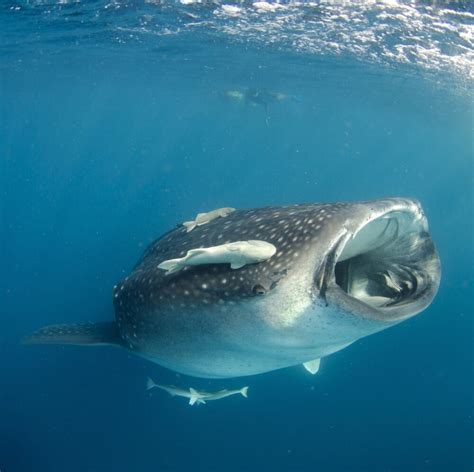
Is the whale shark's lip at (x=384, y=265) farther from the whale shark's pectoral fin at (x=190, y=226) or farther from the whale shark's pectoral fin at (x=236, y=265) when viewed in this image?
the whale shark's pectoral fin at (x=190, y=226)

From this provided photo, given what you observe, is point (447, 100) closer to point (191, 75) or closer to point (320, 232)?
point (191, 75)

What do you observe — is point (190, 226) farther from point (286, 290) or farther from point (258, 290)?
point (286, 290)

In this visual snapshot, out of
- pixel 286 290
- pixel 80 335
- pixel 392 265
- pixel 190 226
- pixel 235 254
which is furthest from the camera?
pixel 80 335

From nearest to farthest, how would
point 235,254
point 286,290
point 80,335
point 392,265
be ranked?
1. point 286,290
2. point 235,254
3. point 392,265
4. point 80,335

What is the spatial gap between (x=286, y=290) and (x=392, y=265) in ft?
4.79

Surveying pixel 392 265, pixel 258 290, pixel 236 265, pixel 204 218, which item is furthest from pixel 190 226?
pixel 392 265

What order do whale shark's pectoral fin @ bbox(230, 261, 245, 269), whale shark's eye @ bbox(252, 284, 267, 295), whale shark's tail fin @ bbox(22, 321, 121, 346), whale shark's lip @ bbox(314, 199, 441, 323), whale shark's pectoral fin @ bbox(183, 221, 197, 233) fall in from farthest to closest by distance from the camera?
whale shark's tail fin @ bbox(22, 321, 121, 346)
whale shark's pectoral fin @ bbox(183, 221, 197, 233)
whale shark's pectoral fin @ bbox(230, 261, 245, 269)
whale shark's eye @ bbox(252, 284, 267, 295)
whale shark's lip @ bbox(314, 199, 441, 323)

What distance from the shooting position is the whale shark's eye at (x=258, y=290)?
10.3ft

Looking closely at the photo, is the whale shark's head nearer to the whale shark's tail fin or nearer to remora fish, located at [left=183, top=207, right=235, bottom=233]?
remora fish, located at [left=183, top=207, right=235, bottom=233]

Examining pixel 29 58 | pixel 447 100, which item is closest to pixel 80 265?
pixel 29 58

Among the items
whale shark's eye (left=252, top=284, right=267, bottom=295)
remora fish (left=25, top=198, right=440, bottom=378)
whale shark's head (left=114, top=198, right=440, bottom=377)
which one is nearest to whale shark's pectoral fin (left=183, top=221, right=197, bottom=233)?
remora fish (left=25, top=198, right=440, bottom=378)

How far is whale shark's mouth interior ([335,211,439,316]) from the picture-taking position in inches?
132

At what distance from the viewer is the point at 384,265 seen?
13.4 feet

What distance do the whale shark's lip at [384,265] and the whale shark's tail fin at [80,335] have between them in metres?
2.97
